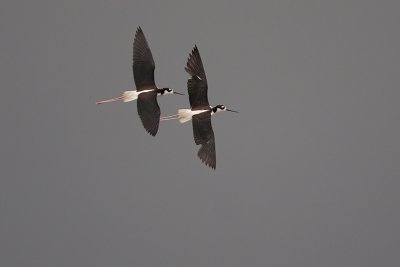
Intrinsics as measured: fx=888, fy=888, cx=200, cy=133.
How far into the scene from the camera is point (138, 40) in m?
12.8

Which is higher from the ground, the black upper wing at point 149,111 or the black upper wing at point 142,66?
the black upper wing at point 142,66

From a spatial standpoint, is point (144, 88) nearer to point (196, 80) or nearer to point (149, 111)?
point (149, 111)

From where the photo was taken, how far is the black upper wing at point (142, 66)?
1266 cm

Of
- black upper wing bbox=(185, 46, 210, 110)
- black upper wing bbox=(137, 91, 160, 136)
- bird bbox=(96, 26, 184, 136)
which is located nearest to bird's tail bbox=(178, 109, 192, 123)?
black upper wing bbox=(185, 46, 210, 110)

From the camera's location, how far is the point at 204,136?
1276cm

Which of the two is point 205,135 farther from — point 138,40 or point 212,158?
point 138,40

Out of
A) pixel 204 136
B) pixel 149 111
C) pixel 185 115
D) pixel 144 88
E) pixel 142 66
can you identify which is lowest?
pixel 204 136

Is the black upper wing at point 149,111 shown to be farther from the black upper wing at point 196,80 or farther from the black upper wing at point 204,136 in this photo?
the black upper wing at point 204,136

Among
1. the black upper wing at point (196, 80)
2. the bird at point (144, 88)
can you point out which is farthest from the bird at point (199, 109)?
the bird at point (144, 88)

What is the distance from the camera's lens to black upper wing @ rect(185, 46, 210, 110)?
41.1 ft

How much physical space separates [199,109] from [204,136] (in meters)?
0.40

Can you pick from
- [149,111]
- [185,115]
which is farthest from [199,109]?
[149,111]

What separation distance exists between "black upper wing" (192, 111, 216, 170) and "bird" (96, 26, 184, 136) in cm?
55

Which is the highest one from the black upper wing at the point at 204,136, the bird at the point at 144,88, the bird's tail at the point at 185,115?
the bird at the point at 144,88
